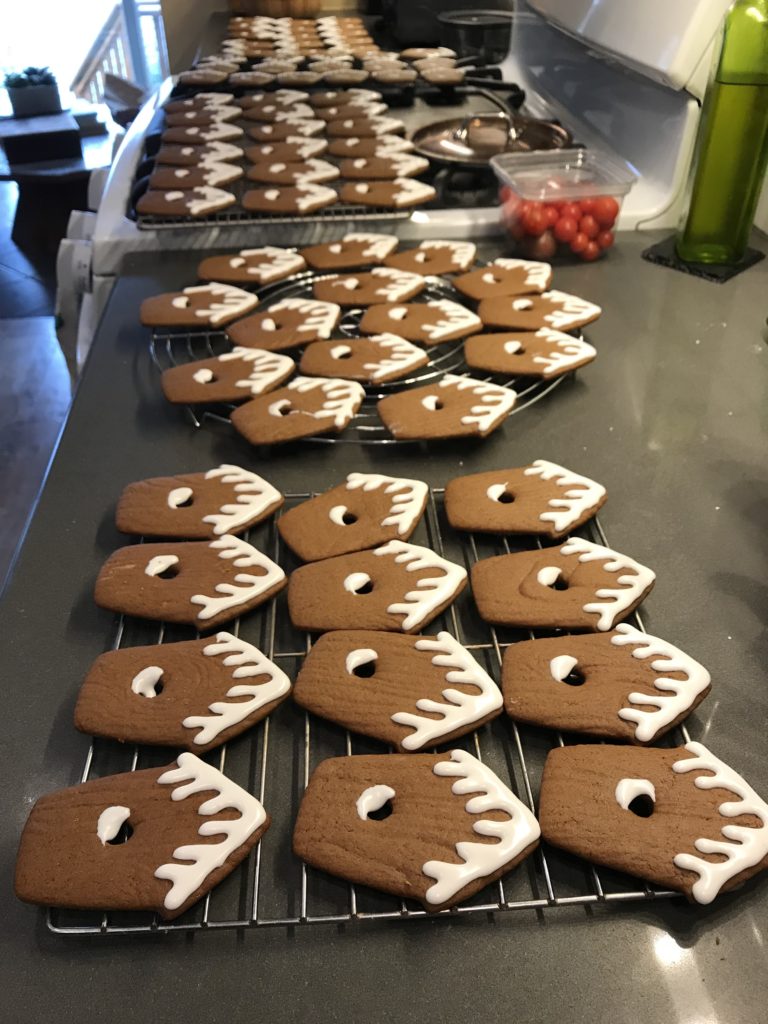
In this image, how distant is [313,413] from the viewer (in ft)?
3.03

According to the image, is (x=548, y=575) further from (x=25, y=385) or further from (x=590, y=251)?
(x=25, y=385)

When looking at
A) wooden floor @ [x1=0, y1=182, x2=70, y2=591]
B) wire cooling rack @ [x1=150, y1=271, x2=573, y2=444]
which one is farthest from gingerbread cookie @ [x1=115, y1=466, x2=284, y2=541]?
wooden floor @ [x1=0, y1=182, x2=70, y2=591]

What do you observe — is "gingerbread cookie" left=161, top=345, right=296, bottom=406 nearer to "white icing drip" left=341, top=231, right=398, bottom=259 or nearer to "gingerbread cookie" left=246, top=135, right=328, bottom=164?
"white icing drip" left=341, top=231, right=398, bottom=259

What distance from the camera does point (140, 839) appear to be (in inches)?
20.8

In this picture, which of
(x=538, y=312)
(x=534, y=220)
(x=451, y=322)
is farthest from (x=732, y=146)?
(x=451, y=322)

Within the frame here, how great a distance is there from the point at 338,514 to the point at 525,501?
19 cm

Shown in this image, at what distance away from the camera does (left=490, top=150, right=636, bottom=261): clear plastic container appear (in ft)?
4.16

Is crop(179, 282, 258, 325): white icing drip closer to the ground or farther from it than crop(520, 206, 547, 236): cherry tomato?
closer to the ground

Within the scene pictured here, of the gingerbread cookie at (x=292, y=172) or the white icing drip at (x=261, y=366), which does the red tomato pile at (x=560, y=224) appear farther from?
the white icing drip at (x=261, y=366)

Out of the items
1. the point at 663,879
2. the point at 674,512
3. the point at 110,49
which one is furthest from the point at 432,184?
the point at 110,49

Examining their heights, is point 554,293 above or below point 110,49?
above

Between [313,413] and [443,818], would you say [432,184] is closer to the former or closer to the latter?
[313,413]

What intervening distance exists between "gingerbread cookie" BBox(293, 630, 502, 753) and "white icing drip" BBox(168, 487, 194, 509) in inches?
9.7

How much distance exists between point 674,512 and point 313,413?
1.35ft
